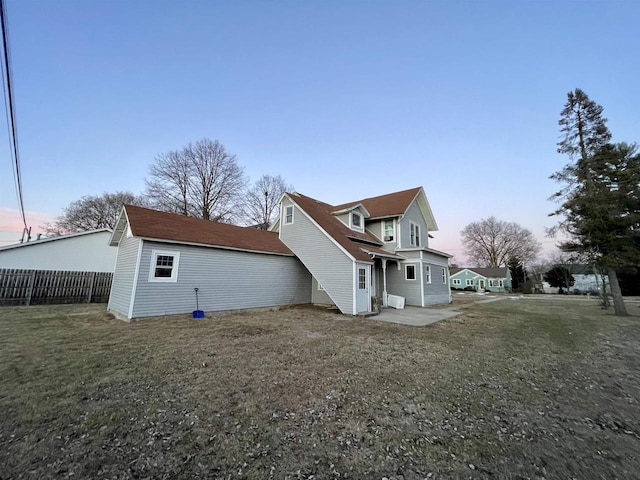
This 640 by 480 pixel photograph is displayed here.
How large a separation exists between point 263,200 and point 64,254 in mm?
19120

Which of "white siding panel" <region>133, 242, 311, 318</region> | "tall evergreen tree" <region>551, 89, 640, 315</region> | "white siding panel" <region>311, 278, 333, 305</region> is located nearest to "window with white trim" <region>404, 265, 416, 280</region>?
"white siding panel" <region>311, 278, 333, 305</region>

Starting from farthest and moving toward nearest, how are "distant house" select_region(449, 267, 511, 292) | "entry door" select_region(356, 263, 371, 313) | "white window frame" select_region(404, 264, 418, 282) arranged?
"distant house" select_region(449, 267, 511, 292), "white window frame" select_region(404, 264, 418, 282), "entry door" select_region(356, 263, 371, 313)

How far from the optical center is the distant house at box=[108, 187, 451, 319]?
994 centimetres

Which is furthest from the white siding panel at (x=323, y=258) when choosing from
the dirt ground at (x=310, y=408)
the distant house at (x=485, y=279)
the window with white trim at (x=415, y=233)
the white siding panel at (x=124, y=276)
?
the distant house at (x=485, y=279)

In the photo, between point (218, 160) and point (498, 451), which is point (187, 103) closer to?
point (218, 160)

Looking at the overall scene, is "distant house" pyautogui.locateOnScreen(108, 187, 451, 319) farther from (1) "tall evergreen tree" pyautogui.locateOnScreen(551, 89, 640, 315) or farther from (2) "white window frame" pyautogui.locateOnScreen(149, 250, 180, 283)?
(1) "tall evergreen tree" pyautogui.locateOnScreen(551, 89, 640, 315)

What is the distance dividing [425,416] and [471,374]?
226 cm

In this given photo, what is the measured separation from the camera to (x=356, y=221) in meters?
17.3

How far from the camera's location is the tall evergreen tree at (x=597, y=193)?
1329 cm

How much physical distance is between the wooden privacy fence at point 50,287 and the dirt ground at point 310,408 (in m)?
8.88

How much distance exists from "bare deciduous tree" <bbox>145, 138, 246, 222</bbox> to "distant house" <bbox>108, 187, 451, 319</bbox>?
13.1m

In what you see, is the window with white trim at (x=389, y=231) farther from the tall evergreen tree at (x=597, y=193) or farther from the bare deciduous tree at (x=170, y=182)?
the bare deciduous tree at (x=170, y=182)

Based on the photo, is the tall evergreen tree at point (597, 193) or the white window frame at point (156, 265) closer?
the white window frame at point (156, 265)

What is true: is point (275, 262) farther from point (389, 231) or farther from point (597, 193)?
point (597, 193)
